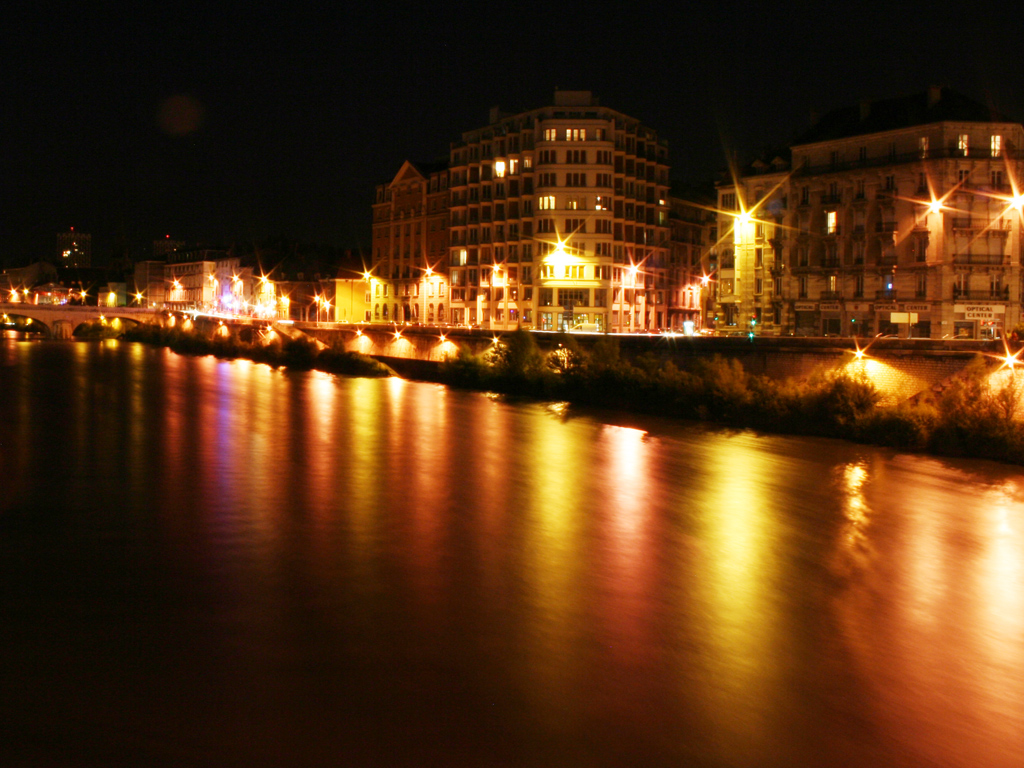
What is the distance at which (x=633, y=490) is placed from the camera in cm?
2539

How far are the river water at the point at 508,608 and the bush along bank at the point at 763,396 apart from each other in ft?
5.12

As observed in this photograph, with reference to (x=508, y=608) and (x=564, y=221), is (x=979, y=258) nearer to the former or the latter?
(x=564, y=221)

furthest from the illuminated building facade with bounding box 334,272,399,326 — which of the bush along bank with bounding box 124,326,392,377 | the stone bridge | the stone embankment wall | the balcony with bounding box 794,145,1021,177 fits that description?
the balcony with bounding box 794,145,1021,177

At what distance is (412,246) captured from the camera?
93.6 metres

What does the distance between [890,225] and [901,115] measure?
671 centimetres

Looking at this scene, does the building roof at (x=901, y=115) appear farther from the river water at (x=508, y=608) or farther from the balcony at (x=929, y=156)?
the river water at (x=508, y=608)

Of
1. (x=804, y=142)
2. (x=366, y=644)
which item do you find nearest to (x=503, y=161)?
(x=804, y=142)

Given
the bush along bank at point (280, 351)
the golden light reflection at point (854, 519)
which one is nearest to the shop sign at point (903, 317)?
the golden light reflection at point (854, 519)

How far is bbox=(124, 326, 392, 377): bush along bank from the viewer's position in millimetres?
64312

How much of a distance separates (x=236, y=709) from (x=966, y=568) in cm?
1387

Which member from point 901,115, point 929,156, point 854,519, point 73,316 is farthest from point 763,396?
point 73,316

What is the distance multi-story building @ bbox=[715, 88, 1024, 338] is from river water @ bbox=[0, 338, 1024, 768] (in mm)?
25204

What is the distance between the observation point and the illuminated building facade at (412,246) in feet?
294

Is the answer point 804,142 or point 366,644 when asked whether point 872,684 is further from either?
point 804,142
